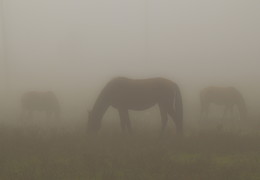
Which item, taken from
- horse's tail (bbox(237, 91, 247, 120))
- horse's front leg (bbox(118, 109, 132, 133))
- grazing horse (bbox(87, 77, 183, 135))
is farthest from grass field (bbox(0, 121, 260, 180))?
horse's tail (bbox(237, 91, 247, 120))

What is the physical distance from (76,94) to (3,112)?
7739 mm

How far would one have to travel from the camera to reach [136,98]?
577 inches

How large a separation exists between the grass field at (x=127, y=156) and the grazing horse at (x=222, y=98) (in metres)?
5.99

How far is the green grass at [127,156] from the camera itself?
359 inches

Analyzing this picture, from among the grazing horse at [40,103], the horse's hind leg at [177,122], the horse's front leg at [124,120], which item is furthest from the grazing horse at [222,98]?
the grazing horse at [40,103]

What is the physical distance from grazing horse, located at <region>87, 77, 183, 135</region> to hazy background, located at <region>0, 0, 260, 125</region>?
4.77 meters

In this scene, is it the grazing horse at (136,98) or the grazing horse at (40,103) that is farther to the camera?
the grazing horse at (40,103)

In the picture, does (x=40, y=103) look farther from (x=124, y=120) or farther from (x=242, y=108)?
(x=242, y=108)

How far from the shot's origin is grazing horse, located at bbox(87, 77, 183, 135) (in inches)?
560

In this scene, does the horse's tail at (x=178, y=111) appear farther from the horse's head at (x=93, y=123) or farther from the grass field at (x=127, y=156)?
the horse's head at (x=93, y=123)

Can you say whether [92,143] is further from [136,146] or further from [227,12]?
[227,12]

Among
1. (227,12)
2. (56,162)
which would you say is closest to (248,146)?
(56,162)

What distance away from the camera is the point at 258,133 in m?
13.5

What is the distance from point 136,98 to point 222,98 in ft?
19.4
